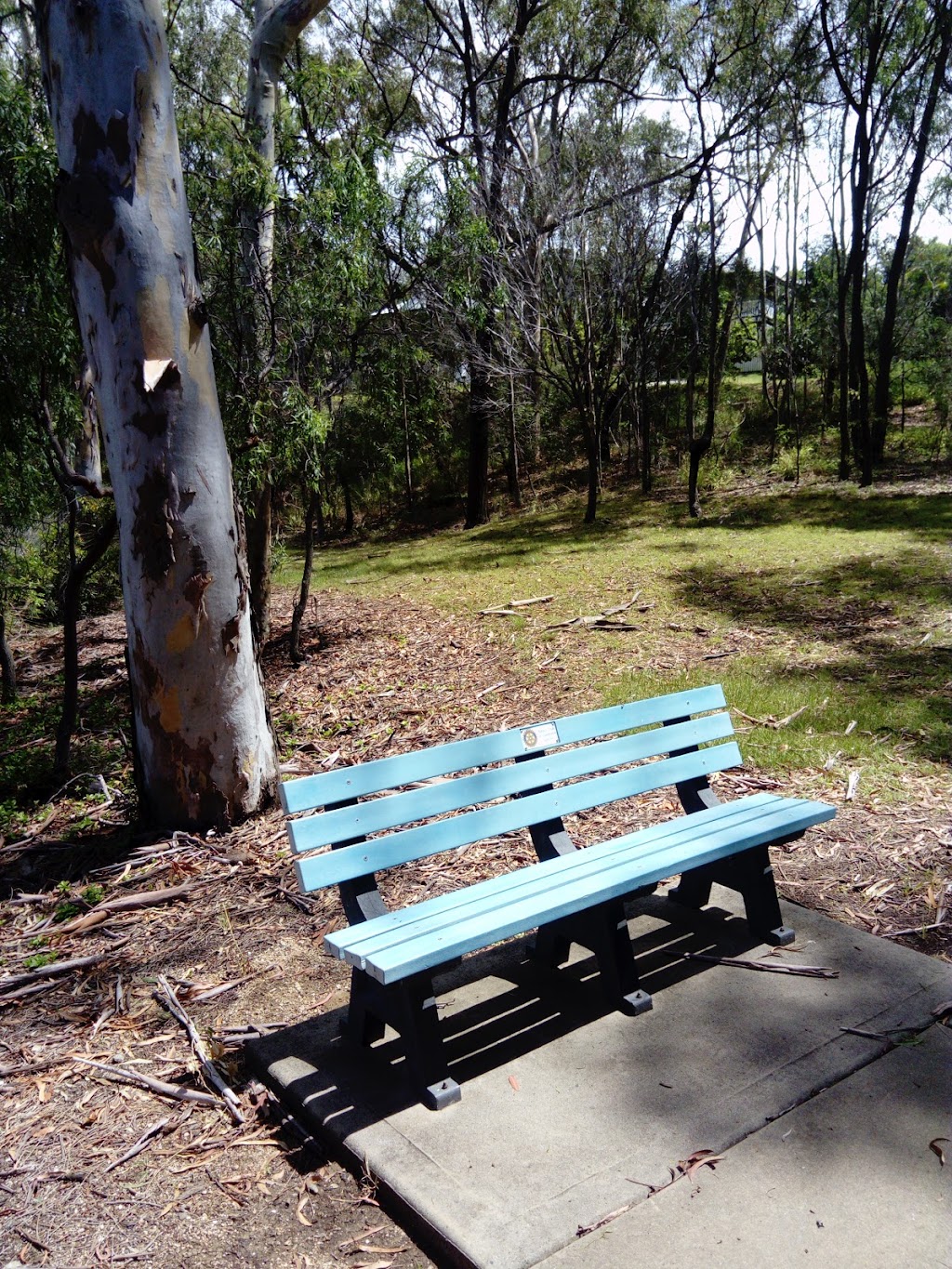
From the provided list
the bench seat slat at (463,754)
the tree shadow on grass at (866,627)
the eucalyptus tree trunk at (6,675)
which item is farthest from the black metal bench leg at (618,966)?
the eucalyptus tree trunk at (6,675)

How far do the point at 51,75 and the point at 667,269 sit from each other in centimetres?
1745

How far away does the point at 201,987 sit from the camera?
4.00m

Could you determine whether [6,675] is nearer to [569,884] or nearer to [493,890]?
[493,890]

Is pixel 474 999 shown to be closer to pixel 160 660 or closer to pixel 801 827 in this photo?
pixel 801 827

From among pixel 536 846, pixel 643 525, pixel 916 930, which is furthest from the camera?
pixel 643 525

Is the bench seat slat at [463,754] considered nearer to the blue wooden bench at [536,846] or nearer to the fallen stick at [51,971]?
the blue wooden bench at [536,846]

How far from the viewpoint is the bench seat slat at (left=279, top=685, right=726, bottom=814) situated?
334 cm

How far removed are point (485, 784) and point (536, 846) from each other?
423 millimetres

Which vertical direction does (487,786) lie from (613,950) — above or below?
above

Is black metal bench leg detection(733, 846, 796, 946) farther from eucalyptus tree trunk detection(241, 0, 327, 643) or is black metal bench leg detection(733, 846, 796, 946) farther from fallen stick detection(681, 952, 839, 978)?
eucalyptus tree trunk detection(241, 0, 327, 643)

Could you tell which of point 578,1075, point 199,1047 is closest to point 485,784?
point 578,1075

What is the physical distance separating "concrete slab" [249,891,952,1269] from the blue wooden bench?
0.14 m

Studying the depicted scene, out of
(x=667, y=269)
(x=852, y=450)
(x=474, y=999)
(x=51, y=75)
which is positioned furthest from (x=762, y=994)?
(x=852, y=450)

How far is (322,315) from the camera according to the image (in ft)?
28.9
